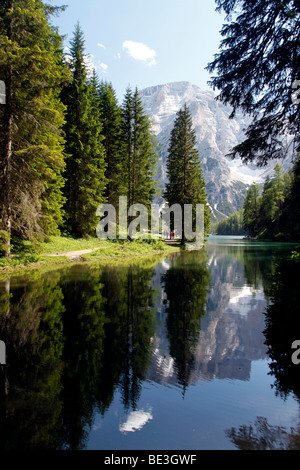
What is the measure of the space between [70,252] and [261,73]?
55.3 feet

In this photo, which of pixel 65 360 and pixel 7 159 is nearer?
pixel 65 360

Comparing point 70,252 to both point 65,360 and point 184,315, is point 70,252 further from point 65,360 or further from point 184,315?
point 65,360

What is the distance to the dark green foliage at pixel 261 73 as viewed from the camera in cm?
658

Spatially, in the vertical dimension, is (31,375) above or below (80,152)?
below

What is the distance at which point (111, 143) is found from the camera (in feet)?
109

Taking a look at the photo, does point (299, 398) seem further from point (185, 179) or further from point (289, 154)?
point (185, 179)

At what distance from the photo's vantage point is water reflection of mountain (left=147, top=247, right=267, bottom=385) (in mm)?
4074

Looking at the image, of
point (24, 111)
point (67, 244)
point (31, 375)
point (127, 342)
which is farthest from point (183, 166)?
point (31, 375)

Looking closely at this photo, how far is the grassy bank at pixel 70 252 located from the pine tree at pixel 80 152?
2.75 m

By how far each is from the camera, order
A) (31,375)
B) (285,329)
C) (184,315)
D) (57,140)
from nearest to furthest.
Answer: (31,375) → (285,329) → (184,315) → (57,140)

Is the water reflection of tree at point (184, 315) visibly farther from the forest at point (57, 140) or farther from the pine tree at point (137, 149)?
the pine tree at point (137, 149)

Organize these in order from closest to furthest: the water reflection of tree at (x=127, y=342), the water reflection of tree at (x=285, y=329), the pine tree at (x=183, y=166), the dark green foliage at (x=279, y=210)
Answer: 1. the water reflection of tree at (x=127, y=342)
2. the water reflection of tree at (x=285, y=329)
3. the pine tree at (x=183, y=166)
4. the dark green foliage at (x=279, y=210)

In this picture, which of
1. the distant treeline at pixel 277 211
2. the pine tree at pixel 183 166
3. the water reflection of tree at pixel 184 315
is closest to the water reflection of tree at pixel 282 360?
the water reflection of tree at pixel 184 315
